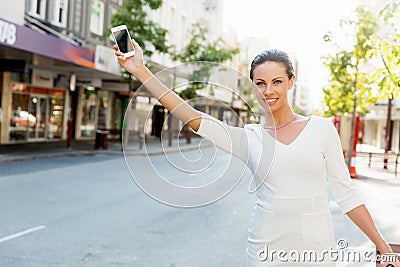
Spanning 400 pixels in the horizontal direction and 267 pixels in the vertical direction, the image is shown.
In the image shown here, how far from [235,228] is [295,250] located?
5.99m

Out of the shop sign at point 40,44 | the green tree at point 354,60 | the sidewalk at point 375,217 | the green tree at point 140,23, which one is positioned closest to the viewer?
the sidewalk at point 375,217

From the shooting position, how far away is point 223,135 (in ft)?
7.39

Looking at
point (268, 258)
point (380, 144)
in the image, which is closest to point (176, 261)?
point (268, 258)

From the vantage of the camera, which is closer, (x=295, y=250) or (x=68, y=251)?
(x=295, y=250)

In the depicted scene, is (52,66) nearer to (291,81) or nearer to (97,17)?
(97,17)

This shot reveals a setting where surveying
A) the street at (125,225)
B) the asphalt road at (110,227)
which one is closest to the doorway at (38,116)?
the street at (125,225)

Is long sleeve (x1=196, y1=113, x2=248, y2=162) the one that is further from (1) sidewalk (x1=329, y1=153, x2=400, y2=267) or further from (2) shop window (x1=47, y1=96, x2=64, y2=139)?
(2) shop window (x1=47, y1=96, x2=64, y2=139)

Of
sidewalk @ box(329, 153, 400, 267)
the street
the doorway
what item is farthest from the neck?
the doorway

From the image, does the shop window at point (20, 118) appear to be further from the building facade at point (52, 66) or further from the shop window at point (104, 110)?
the shop window at point (104, 110)

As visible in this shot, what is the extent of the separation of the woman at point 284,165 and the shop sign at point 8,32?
14.4 metres

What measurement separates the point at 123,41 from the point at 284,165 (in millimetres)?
807

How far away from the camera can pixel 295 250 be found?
6.98ft

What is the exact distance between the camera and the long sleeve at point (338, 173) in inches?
85.4

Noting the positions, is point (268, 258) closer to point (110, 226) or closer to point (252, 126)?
point (252, 126)
